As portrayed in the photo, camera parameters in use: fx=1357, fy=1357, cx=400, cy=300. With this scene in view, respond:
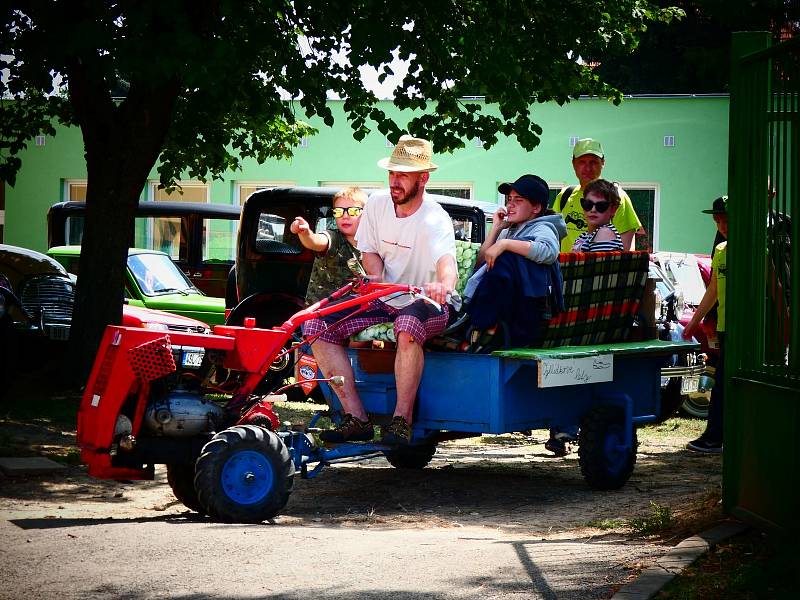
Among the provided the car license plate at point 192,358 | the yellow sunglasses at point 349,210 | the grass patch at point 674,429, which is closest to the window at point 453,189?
the grass patch at point 674,429

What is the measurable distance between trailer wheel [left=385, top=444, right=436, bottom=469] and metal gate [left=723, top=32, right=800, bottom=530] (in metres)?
3.37

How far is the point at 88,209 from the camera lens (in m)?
14.4

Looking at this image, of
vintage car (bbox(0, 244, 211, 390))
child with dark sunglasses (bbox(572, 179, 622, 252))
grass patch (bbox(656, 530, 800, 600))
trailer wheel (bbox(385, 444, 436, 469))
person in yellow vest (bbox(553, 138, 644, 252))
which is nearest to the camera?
grass patch (bbox(656, 530, 800, 600))

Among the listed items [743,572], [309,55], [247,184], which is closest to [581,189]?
[743,572]

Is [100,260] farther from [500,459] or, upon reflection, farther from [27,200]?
[27,200]

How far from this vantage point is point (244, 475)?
7176 millimetres

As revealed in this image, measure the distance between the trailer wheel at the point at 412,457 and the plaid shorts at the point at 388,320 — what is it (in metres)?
1.79

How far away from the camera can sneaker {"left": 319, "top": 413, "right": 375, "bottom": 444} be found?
26.3 ft

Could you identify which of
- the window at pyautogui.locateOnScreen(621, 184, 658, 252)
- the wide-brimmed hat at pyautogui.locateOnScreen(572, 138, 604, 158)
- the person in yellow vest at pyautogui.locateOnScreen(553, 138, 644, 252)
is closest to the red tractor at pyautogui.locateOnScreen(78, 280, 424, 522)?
the person in yellow vest at pyautogui.locateOnScreen(553, 138, 644, 252)

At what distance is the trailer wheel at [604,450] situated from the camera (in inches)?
349

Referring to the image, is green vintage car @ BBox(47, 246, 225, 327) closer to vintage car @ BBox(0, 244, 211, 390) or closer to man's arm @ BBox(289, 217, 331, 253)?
vintage car @ BBox(0, 244, 211, 390)

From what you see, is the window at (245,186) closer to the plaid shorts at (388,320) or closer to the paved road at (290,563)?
the plaid shorts at (388,320)

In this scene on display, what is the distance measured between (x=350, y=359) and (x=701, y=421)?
6.33 m

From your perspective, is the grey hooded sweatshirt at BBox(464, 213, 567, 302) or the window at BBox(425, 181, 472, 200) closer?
the grey hooded sweatshirt at BBox(464, 213, 567, 302)
